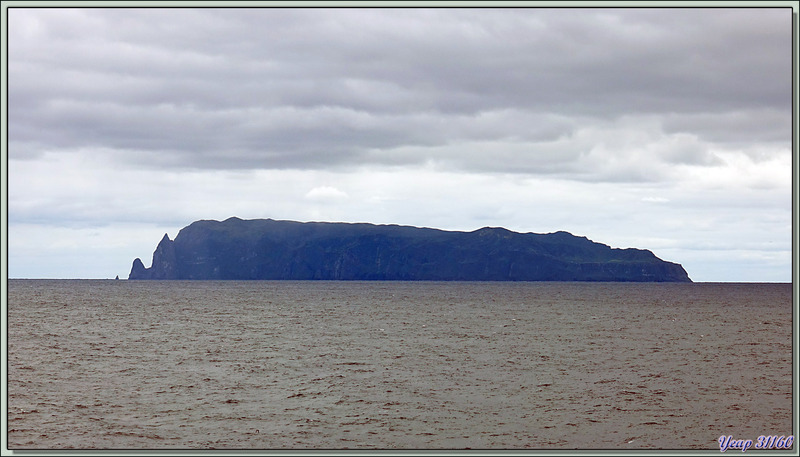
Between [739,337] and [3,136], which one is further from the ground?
[3,136]

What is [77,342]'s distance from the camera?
222 ft

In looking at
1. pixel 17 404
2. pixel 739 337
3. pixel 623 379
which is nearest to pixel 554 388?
pixel 623 379

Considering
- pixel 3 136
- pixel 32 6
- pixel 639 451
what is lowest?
pixel 639 451

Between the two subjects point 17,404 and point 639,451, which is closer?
point 639,451

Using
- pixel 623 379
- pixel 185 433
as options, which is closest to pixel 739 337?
pixel 623 379

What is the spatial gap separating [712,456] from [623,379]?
18784 mm

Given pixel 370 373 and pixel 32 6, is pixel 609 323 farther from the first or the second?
pixel 32 6

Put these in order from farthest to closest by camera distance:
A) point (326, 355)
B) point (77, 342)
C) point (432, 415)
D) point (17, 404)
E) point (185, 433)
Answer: point (77, 342) < point (326, 355) < point (17, 404) < point (432, 415) < point (185, 433)

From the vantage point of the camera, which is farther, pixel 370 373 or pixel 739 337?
pixel 739 337

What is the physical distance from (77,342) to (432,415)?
46.5 metres

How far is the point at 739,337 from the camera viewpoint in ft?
248

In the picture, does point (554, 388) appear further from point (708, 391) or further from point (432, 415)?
point (432, 415)

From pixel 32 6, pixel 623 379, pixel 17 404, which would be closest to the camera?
pixel 32 6

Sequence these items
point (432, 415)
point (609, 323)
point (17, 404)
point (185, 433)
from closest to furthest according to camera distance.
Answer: point (185, 433) → point (432, 415) → point (17, 404) → point (609, 323)
